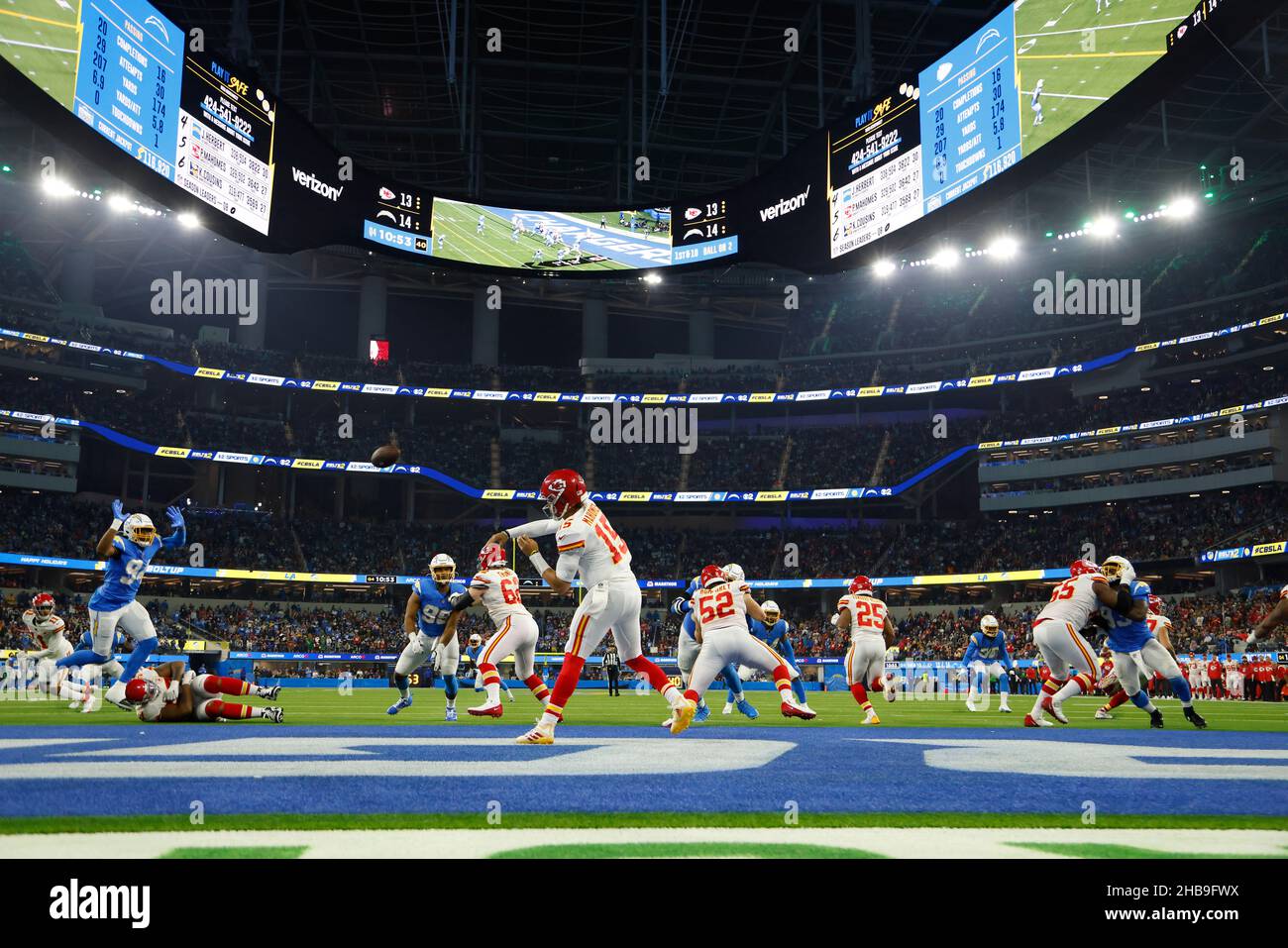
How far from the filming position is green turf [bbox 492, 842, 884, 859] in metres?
3.65

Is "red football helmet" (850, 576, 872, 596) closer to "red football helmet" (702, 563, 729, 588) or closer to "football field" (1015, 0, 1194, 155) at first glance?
"red football helmet" (702, 563, 729, 588)

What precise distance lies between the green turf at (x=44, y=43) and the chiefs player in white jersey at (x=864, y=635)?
20.8 metres

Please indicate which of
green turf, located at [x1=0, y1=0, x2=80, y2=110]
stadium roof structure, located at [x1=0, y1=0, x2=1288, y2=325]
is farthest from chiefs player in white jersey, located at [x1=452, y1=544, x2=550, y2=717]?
stadium roof structure, located at [x1=0, y1=0, x2=1288, y2=325]

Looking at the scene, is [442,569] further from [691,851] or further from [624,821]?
[691,851]

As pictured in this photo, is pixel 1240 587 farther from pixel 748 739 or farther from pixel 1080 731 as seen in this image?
pixel 748 739

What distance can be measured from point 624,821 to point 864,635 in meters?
11.6

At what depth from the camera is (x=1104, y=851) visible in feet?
12.5

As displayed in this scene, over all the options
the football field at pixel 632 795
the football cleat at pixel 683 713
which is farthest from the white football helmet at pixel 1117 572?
the football cleat at pixel 683 713

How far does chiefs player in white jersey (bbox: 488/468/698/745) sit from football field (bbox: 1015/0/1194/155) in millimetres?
19058

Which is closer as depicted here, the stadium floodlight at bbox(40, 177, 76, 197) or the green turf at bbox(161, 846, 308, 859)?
the green turf at bbox(161, 846, 308, 859)

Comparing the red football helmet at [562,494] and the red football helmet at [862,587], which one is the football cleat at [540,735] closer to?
the red football helmet at [562,494]

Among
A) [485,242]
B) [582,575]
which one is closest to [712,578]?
[582,575]

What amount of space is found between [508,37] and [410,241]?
33.4ft

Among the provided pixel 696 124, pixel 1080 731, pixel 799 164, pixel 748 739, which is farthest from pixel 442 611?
pixel 696 124
